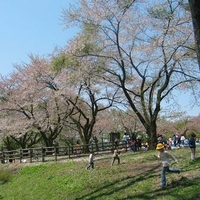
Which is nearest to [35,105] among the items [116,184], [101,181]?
[101,181]

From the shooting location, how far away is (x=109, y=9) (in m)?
22.0

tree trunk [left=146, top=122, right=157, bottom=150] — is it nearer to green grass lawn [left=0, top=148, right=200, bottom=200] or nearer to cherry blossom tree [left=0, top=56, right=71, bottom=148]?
green grass lawn [left=0, top=148, right=200, bottom=200]

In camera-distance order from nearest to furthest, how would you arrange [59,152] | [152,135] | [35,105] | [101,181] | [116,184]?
[116,184] < [101,181] < [152,135] < [59,152] < [35,105]

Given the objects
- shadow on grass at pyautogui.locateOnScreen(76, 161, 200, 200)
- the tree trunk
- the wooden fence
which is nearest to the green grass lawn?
shadow on grass at pyautogui.locateOnScreen(76, 161, 200, 200)

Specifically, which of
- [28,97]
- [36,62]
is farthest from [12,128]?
[36,62]

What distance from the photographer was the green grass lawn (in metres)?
10.7

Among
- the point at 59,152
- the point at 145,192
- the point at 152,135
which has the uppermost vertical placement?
the point at 152,135

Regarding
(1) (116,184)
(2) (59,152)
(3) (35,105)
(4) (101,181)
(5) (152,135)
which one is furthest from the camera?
(3) (35,105)

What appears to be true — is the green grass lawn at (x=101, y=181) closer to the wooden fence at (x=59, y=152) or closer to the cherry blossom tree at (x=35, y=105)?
the wooden fence at (x=59, y=152)

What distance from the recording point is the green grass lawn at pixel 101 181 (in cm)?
1066

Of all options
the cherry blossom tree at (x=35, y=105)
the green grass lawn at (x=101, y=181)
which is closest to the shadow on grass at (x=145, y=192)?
the green grass lawn at (x=101, y=181)

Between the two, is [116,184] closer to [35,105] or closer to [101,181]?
[101,181]

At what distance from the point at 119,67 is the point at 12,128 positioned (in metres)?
14.3

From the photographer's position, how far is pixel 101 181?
14.4m
